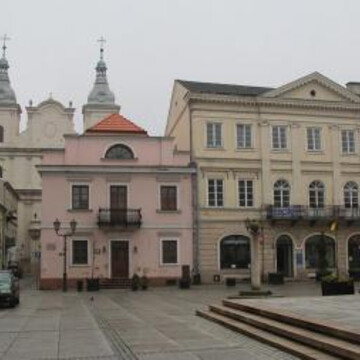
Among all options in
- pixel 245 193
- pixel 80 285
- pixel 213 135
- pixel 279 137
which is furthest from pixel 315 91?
pixel 80 285

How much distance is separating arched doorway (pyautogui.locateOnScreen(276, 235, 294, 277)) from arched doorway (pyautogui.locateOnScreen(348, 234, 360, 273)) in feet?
14.3

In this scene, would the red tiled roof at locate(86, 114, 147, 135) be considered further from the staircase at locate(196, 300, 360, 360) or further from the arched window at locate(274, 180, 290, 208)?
the staircase at locate(196, 300, 360, 360)

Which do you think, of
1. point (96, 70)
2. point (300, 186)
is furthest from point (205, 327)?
point (96, 70)

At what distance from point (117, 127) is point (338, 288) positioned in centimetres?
2531

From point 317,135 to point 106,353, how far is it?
37.7 meters

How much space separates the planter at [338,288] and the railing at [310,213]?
20024mm

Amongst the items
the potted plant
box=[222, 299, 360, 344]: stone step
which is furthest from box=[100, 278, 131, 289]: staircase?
box=[222, 299, 360, 344]: stone step

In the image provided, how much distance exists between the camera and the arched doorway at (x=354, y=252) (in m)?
48.4

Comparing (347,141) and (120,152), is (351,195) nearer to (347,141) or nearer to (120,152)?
(347,141)

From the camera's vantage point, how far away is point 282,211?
46.6 meters

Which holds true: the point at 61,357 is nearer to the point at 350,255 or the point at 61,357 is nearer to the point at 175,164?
the point at 175,164

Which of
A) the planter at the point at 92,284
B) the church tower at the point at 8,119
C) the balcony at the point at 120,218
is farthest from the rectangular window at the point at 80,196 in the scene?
the church tower at the point at 8,119

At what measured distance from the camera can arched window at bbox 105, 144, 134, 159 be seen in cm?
4574

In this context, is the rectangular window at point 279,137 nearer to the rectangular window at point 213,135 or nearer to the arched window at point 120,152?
the rectangular window at point 213,135
